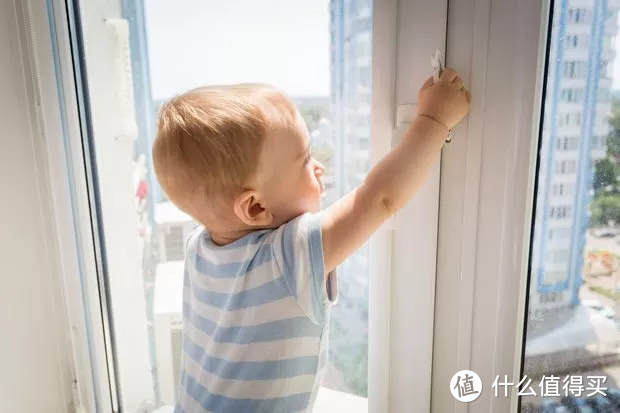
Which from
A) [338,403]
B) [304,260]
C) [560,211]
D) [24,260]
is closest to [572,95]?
[560,211]

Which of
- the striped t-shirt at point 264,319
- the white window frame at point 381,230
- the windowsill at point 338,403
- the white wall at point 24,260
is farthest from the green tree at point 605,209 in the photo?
the white wall at point 24,260

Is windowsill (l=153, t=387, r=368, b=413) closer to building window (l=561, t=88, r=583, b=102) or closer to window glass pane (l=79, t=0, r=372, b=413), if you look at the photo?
window glass pane (l=79, t=0, r=372, b=413)

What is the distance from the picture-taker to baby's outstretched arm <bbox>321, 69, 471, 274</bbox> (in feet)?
2.11

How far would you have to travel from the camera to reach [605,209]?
2.13 feet

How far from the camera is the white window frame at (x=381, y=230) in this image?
2.32 ft

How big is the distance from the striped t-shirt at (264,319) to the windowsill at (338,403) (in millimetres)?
289

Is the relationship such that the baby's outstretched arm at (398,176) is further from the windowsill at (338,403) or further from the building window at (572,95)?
the windowsill at (338,403)

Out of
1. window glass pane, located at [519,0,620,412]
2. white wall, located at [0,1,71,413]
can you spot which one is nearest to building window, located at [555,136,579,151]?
window glass pane, located at [519,0,620,412]

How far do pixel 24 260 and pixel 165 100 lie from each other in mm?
458

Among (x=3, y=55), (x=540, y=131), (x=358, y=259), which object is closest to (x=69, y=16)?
(x=3, y=55)

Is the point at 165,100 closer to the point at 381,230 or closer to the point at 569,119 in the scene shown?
the point at 381,230

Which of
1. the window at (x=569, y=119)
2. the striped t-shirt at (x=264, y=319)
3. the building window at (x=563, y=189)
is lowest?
the striped t-shirt at (x=264, y=319)

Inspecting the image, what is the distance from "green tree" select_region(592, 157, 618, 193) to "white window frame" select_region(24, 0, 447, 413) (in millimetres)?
205

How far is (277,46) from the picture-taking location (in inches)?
39.1
